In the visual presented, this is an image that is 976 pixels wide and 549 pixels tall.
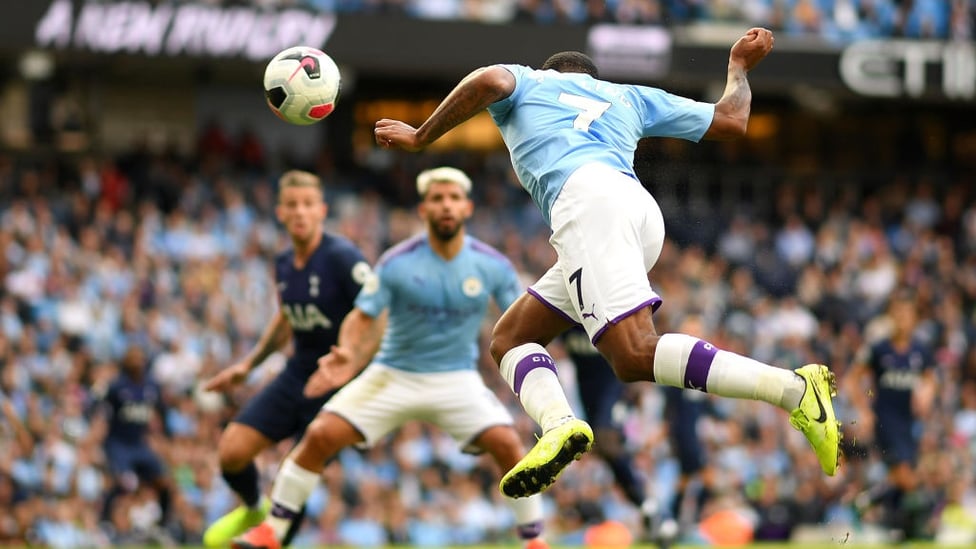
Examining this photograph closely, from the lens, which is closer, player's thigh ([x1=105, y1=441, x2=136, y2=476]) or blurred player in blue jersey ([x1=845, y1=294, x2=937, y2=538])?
blurred player in blue jersey ([x1=845, y1=294, x2=937, y2=538])

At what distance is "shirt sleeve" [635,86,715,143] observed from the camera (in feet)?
24.8

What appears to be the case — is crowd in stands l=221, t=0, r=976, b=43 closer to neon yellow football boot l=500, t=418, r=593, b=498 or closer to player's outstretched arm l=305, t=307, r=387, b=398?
player's outstretched arm l=305, t=307, r=387, b=398

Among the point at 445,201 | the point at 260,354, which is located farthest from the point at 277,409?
the point at 445,201

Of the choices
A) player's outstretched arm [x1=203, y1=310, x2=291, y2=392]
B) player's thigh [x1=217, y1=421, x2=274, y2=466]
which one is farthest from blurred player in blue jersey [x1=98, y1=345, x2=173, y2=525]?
player's thigh [x1=217, y1=421, x2=274, y2=466]

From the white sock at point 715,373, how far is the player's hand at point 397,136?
1501 mm

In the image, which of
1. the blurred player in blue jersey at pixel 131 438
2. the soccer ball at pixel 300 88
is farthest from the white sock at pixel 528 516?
the blurred player in blue jersey at pixel 131 438

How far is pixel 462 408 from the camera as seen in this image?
9.65 meters

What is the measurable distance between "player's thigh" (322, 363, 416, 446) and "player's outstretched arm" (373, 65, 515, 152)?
9.69 ft

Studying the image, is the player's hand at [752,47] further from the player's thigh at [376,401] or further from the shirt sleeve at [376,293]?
the player's thigh at [376,401]

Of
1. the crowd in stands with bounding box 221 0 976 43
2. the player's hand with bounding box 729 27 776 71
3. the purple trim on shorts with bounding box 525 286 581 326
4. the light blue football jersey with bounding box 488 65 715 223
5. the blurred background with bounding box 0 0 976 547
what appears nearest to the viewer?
the light blue football jersey with bounding box 488 65 715 223

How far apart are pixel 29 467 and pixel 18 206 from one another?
174 inches

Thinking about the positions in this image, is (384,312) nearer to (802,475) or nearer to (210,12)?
(802,475)

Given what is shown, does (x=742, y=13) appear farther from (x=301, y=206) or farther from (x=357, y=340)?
(x=357, y=340)

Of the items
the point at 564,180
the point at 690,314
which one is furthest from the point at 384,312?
the point at 690,314
